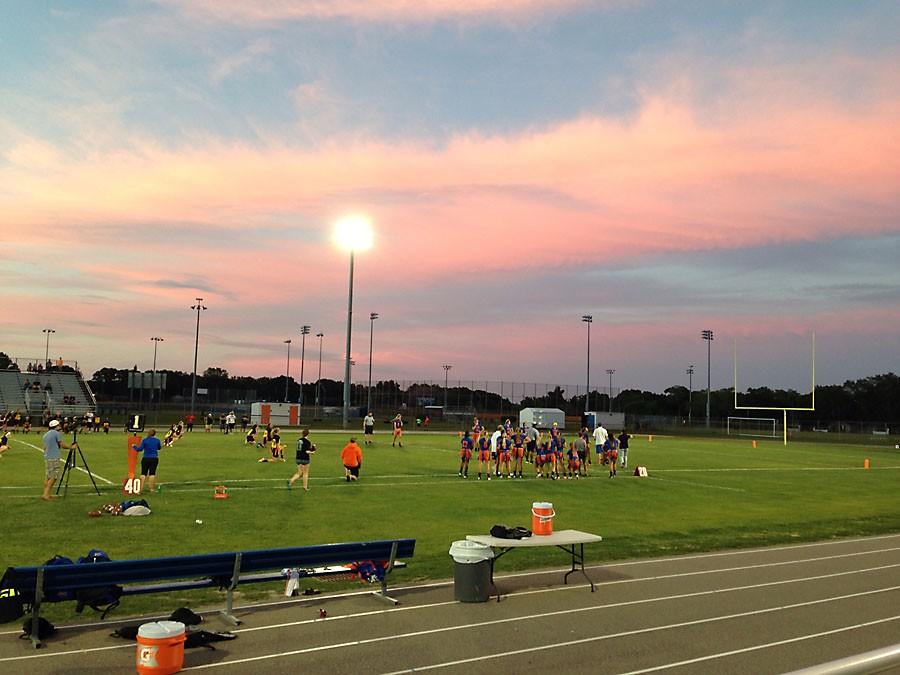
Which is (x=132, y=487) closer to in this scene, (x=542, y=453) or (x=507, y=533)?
(x=507, y=533)

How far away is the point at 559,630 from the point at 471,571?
5.20 ft

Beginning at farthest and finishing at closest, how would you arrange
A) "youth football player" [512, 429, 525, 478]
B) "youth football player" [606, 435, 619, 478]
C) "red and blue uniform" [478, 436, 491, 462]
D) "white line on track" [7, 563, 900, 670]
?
"youth football player" [606, 435, 619, 478] < "red and blue uniform" [478, 436, 491, 462] < "youth football player" [512, 429, 525, 478] < "white line on track" [7, 563, 900, 670]

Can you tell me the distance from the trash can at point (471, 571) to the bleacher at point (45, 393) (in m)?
63.0

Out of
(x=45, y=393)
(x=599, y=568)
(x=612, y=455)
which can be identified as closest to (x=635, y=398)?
(x=45, y=393)

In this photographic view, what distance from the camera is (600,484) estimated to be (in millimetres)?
27312

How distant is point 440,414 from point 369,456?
61.2 metres

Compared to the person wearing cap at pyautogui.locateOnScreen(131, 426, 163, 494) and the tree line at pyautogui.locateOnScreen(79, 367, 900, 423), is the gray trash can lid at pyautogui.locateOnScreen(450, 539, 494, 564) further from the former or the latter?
the tree line at pyautogui.locateOnScreen(79, 367, 900, 423)

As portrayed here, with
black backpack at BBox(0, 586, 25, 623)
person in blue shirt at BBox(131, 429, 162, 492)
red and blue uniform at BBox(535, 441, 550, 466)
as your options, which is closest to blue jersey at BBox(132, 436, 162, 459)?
person in blue shirt at BBox(131, 429, 162, 492)

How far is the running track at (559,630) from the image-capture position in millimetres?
7824

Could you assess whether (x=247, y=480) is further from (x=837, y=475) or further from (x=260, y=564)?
(x=837, y=475)

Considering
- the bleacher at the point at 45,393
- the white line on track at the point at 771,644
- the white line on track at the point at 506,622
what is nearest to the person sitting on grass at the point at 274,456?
the white line on track at the point at 506,622

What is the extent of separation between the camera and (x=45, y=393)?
241ft

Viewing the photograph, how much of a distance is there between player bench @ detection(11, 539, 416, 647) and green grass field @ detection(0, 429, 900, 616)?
786 mm

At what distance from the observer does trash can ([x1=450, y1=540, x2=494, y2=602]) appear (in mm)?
10242
